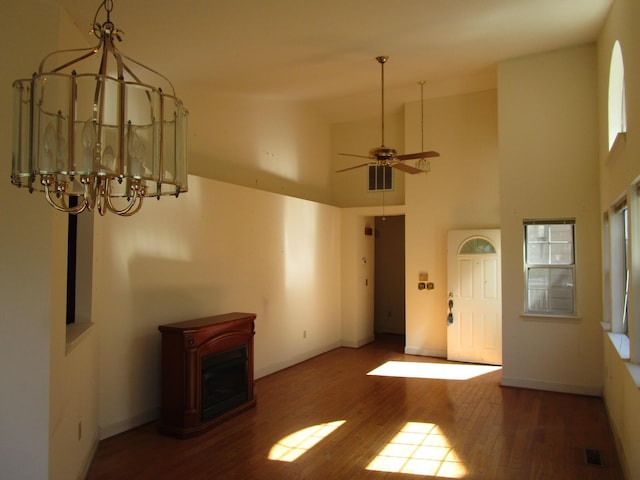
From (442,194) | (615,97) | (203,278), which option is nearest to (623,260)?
(615,97)

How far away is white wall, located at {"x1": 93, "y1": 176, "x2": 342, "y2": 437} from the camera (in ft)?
13.4

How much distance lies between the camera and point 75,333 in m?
3.26

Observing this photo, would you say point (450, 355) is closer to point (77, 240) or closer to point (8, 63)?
point (77, 240)

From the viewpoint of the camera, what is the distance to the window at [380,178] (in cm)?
814

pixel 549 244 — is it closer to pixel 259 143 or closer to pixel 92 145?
pixel 259 143

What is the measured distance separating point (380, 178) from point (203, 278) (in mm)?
4302

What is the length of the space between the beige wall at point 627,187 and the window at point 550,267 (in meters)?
0.92

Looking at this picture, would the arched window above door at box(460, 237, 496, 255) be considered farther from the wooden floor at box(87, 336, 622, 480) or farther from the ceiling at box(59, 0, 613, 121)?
the ceiling at box(59, 0, 613, 121)

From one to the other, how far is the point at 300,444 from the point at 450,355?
3.88 m

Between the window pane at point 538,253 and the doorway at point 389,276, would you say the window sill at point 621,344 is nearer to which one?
the window pane at point 538,253

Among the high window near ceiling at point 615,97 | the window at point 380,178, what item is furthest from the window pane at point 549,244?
the window at point 380,178

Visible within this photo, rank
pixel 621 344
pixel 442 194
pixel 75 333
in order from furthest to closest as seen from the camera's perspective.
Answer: pixel 442 194, pixel 621 344, pixel 75 333

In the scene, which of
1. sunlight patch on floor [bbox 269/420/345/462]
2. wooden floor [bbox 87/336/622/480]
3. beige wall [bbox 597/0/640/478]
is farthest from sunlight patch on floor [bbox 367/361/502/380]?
sunlight patch on floor [bbox 269/420/345/462]

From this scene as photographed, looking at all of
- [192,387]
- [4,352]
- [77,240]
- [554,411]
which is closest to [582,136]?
[554,411]
